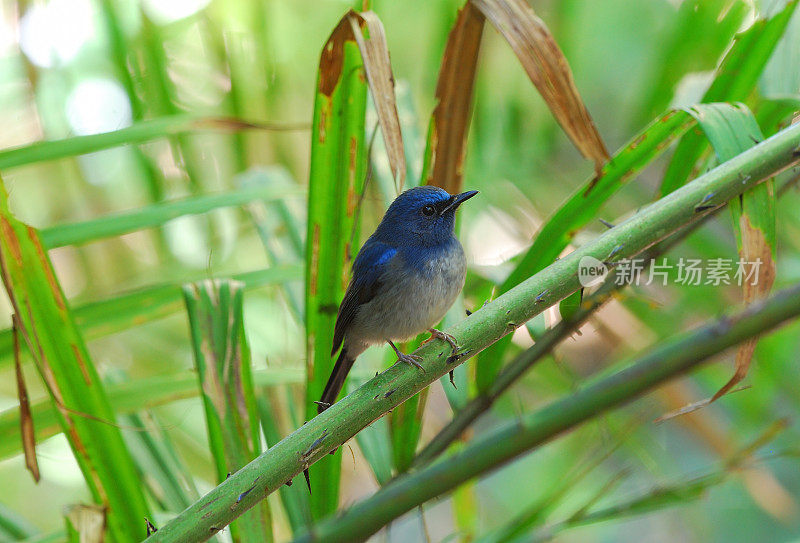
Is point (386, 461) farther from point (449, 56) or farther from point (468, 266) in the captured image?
point (449, 56)

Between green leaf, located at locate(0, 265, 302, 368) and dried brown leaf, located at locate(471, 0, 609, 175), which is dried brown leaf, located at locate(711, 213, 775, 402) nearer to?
dried brown leaf, located at locate(471, 0, 609, 175)

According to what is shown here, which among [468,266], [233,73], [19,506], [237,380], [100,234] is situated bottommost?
[237,380]

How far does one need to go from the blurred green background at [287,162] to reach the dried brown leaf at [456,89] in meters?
0.63

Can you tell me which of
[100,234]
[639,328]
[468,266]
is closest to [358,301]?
[468,266]

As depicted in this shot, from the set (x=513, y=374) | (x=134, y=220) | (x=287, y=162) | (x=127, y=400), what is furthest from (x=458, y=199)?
(x=287, y=162)

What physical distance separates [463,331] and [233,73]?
202 centimetres

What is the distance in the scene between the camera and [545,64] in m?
1.52

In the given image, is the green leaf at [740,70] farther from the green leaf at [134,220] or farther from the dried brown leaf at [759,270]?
the green leaf at [134,220]

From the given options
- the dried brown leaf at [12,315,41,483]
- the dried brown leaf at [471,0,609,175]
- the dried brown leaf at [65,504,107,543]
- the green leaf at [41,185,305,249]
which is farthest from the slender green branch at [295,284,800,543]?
the green leaf at [41,185,305,249]

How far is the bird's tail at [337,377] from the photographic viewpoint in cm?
191

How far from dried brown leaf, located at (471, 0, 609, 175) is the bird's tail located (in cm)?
87

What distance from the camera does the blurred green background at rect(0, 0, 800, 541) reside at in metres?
2.73

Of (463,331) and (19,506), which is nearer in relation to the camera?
(463,331)

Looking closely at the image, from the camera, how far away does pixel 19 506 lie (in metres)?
3.88
